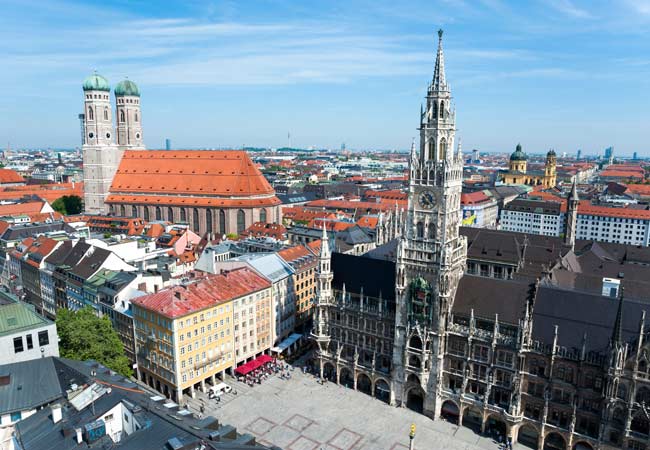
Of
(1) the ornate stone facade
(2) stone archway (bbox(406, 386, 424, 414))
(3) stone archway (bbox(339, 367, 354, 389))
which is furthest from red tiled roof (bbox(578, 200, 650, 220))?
(3) stone archway (bbox(339, 367, 354, 389))

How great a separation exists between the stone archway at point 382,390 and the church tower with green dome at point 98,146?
14168cm

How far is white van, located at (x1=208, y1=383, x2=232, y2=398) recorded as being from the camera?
228 ft

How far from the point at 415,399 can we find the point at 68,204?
17372 centimetres

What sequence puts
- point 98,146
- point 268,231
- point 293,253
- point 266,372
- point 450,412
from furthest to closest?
point 98,146 < point 268,231 < point 293,253 < point 266,372 < point 450,412

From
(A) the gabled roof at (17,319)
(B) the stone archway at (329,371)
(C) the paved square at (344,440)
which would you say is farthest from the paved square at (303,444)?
(A) the gabled roof at (17,319)

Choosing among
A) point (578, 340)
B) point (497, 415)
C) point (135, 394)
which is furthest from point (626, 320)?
point (135, 394)

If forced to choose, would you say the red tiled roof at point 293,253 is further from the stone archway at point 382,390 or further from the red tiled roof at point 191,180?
the red tiled roof at point 191,180

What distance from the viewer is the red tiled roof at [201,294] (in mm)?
67125

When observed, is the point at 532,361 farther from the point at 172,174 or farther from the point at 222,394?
the point at 172,174

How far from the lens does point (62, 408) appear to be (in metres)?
40.9

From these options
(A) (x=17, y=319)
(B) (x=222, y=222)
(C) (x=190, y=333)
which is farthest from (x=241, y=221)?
(A) (x=17, y=319)

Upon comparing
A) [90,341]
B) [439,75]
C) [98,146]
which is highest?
[439,75]

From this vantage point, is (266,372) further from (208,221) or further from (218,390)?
(208,221)

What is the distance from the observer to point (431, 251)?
202 ft
